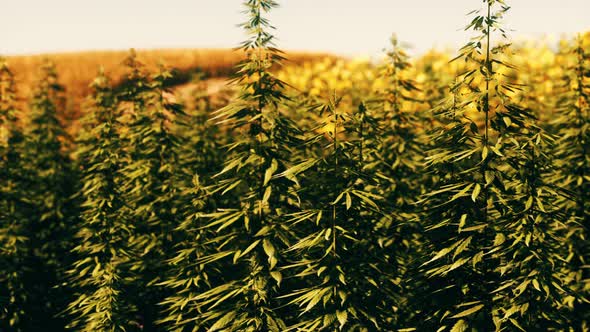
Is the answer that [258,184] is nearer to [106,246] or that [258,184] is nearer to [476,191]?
[476,191]

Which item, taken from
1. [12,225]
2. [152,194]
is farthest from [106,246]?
[12,225]

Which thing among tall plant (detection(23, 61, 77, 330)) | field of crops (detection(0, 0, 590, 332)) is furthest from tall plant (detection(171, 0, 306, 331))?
tall plant (detection(23, 61, 77, 330))

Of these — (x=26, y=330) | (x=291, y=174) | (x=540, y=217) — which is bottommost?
(x=26, y=330)

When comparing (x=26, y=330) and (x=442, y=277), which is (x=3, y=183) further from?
(x=442, y=277)

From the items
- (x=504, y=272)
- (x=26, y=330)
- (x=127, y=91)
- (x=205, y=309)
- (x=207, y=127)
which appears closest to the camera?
(x=504, y=272)

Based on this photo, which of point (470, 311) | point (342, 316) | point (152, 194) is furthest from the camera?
point (152, 194)

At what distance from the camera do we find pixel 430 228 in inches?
371

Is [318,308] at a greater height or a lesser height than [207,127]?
lesser

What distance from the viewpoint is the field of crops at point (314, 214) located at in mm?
8828

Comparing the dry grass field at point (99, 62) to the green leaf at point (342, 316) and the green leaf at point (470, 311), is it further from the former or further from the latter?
the green leaf at point (470, 311)

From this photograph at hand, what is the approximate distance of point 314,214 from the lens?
912cm

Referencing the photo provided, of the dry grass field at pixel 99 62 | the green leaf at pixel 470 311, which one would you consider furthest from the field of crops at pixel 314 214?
the dry grass field at pixel 99 62

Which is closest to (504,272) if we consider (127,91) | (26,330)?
(127,91)

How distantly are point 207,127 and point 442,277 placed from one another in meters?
10.2
